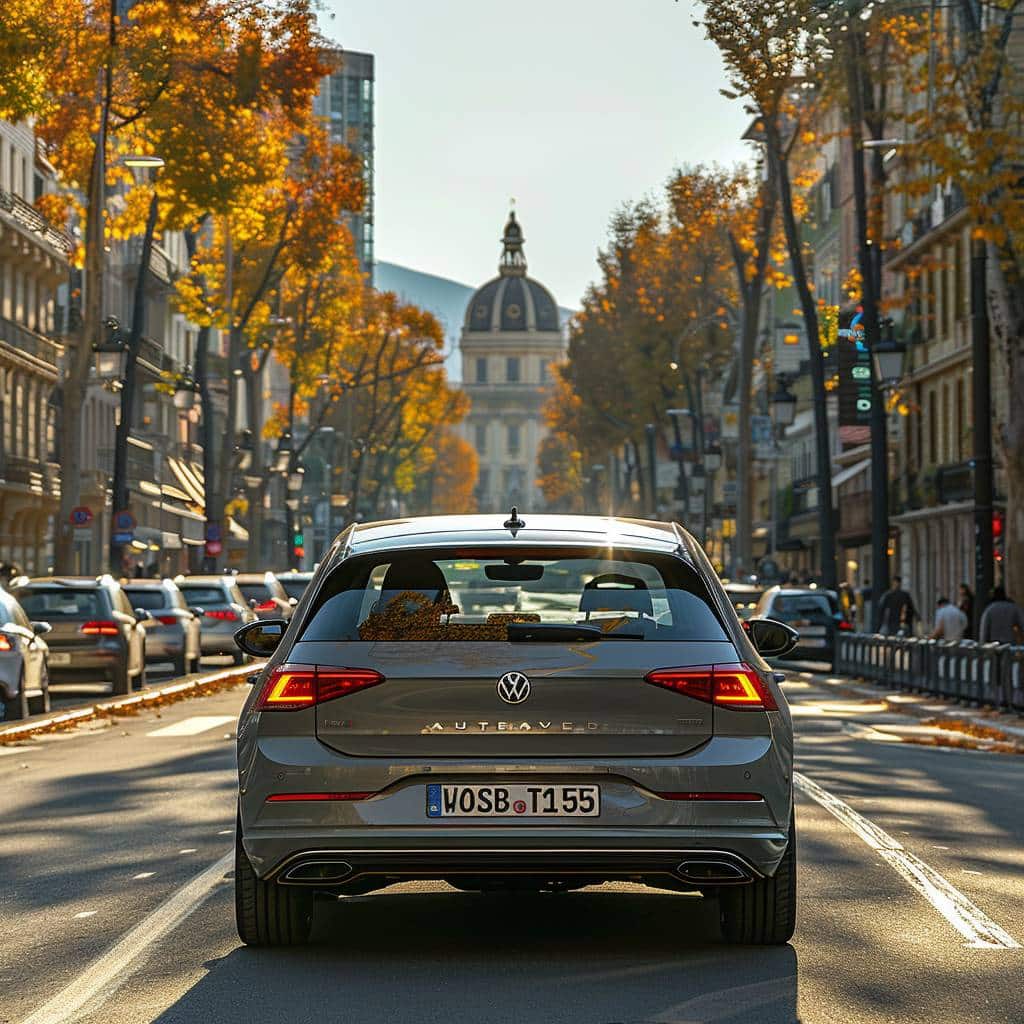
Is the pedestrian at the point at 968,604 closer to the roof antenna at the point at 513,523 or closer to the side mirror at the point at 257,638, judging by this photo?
the side mirror at the point at 257,638

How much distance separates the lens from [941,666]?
35469 mm

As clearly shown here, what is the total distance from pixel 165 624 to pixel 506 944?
29.4 metres

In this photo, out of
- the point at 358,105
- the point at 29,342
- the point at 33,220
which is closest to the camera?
the point at 33,220

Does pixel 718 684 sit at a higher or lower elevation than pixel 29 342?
lower

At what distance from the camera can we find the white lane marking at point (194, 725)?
24953mm

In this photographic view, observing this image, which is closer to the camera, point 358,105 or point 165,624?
point 165,624

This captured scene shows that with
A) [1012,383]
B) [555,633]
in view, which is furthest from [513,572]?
[1012,383]

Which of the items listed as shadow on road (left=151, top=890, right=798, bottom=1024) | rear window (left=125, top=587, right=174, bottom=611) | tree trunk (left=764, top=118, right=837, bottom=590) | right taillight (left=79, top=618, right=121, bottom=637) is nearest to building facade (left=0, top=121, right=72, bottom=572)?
tree trunk (left=764, top=118, right=837, bottom=590)

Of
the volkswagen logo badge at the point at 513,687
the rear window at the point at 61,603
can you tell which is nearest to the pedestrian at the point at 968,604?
the rear window at the point at 61,603

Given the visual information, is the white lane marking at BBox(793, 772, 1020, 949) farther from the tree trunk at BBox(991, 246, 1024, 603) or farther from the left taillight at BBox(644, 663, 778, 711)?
the tree trunk at BBox(991, 246, 1024, 603)

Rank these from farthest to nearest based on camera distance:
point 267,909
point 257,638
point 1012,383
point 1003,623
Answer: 1. point 1003,623
2. point 1012,383
3. point 257,638
4. point 267,909

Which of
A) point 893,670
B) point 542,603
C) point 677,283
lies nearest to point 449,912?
point 542,603

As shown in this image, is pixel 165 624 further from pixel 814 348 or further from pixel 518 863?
pixel 518 863

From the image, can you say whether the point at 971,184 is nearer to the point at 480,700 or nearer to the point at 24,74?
the point at 24,74
